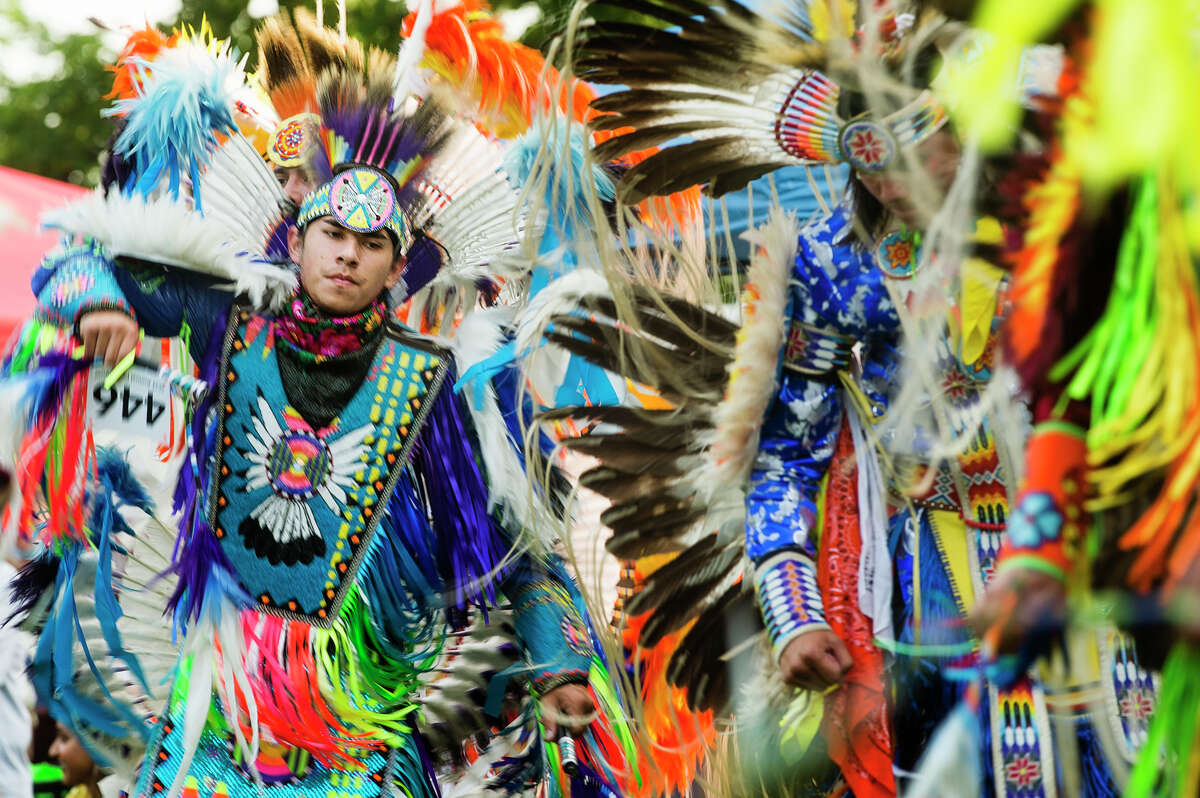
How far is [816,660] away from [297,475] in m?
1.34

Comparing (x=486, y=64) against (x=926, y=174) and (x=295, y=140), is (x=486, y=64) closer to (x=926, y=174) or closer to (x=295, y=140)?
(x=295, y=140)

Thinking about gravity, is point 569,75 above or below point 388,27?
below

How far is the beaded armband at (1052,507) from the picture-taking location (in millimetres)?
1548

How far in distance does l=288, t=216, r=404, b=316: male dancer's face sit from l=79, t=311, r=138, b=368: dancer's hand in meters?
0.37

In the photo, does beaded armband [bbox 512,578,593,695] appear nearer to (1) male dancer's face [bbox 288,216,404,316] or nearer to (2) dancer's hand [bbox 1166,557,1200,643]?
(1) male dancer's face [bbox 288,216,404,316]

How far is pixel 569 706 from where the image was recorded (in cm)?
319

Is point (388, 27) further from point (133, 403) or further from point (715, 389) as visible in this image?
point (715, 389)

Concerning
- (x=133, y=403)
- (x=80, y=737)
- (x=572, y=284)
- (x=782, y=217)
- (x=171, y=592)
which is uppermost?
(x=782, y=217)

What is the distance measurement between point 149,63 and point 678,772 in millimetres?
1968

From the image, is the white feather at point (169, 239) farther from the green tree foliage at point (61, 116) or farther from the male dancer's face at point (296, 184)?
the green tree foliage at point (61, 116)

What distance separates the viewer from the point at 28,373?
127 inches

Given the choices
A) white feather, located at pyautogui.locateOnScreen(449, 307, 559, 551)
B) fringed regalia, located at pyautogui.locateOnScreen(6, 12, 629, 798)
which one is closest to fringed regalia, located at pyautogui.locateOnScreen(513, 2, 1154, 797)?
fringed regalia, located at pyautogui.locateOnScreen(6, 12, 629, 798)

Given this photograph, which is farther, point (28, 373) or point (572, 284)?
point (28, 373)

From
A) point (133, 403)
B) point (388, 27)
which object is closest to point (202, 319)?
point (133, 403)
